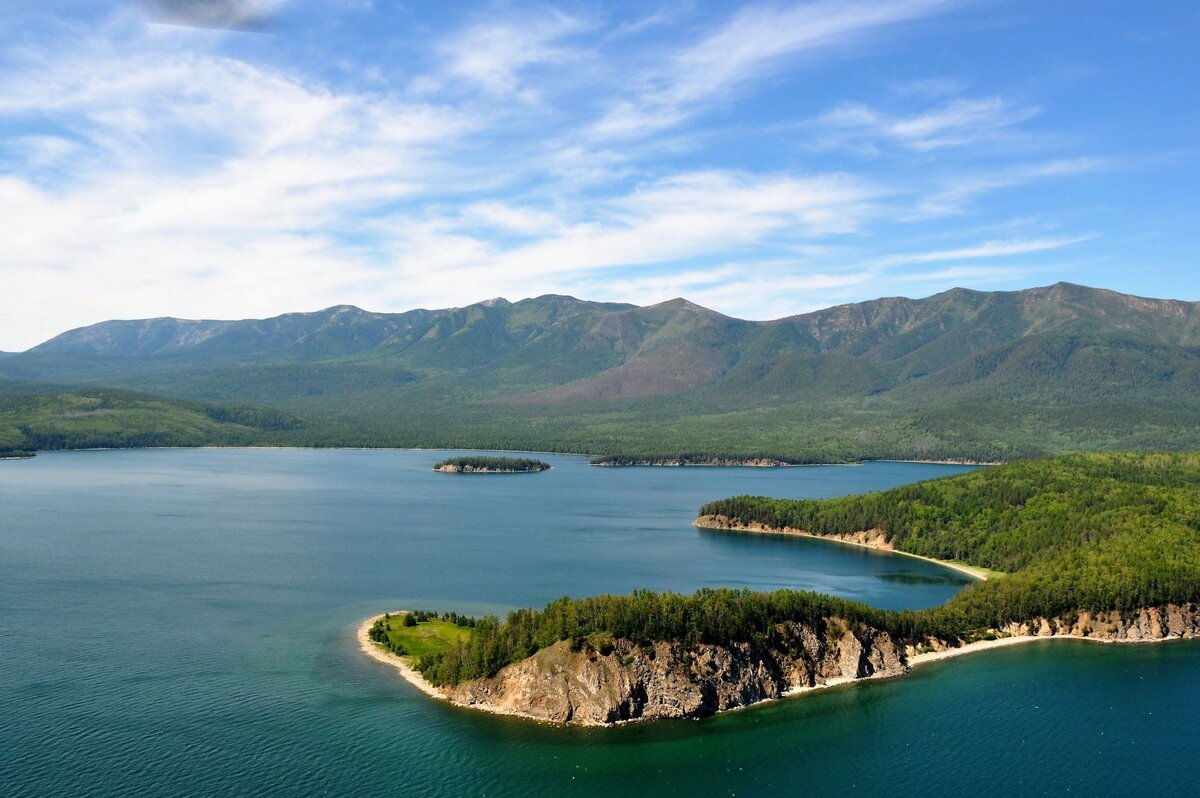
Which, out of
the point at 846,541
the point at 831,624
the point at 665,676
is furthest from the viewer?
the point at 846,541

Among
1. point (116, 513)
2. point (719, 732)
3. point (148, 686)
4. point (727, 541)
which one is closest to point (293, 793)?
point (148, 686)

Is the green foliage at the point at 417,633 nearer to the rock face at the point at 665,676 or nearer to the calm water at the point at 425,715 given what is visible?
the calm water at the point at 425,715

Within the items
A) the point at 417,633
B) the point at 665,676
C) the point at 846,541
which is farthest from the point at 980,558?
the point at 417,633

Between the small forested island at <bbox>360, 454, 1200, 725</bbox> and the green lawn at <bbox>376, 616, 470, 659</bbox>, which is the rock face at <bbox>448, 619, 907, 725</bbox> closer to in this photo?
the small forested island at <bbox>360, 454, 1200, 725</bbox>

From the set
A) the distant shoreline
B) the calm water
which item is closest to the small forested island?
the distant shoreline

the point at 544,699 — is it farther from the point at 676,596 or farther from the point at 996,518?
the point at 996,518

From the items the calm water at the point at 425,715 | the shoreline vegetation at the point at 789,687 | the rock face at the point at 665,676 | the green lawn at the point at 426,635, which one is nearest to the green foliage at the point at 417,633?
the green lawn at the point at 426,635

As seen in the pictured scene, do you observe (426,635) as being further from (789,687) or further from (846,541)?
(846,541)
